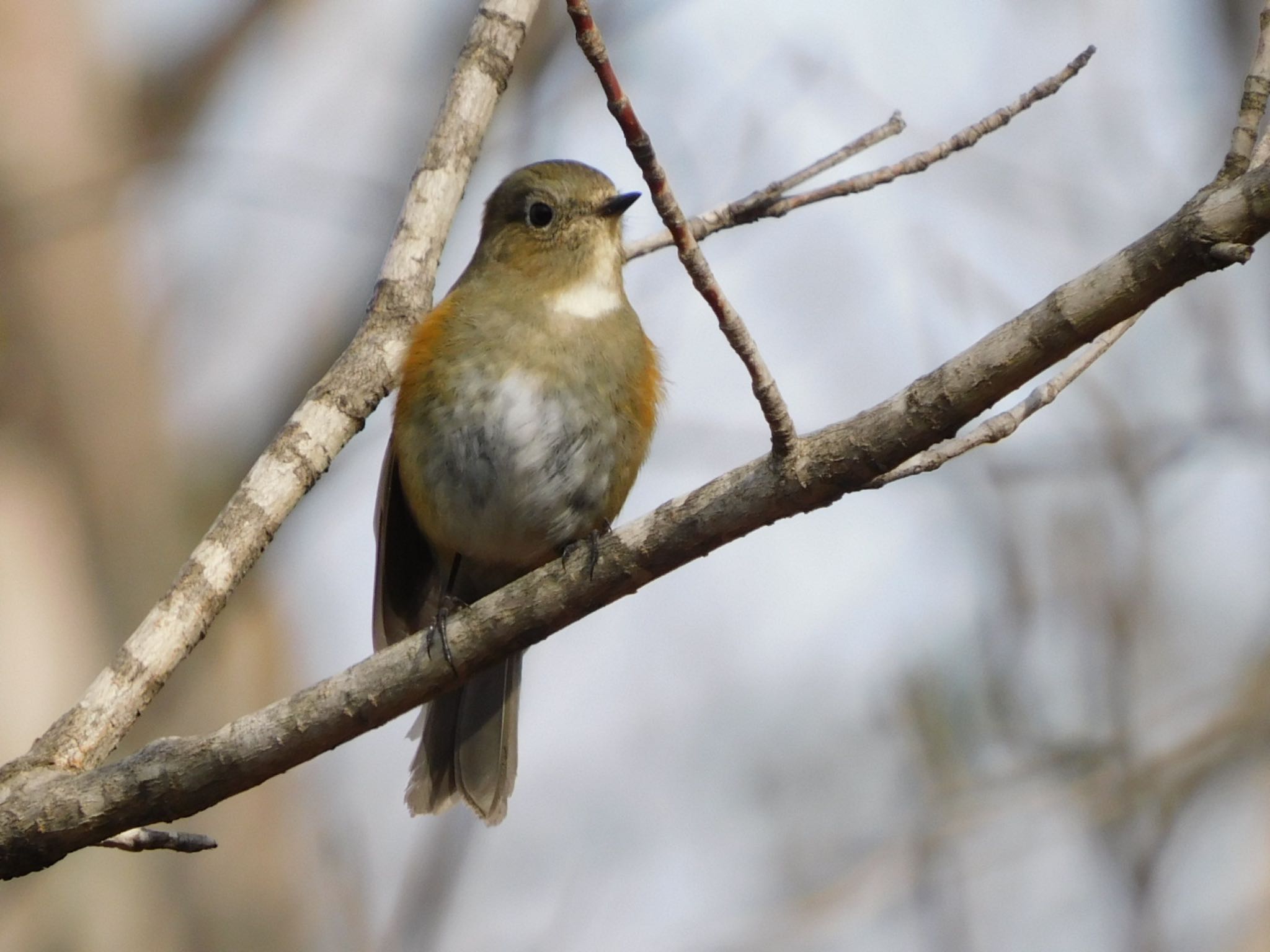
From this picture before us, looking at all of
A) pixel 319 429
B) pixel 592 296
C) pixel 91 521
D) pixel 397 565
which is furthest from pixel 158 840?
pixel 91 521

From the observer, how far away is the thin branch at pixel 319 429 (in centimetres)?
347

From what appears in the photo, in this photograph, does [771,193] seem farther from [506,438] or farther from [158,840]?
[158,840]

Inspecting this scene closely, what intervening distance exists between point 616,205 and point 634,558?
2.37 metres

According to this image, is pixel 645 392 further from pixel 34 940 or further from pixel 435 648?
pixel 34 940

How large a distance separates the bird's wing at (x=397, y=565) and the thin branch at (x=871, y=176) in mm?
1369

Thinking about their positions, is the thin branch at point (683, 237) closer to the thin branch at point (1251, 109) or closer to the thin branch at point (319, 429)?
the thin branch at point (1251, 109)

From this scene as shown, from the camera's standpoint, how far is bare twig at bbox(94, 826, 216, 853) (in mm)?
3365

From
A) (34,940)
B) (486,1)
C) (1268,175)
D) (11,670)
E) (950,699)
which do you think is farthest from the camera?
(11,670)

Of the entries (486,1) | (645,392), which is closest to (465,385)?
(645,392)

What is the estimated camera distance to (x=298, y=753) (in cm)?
336

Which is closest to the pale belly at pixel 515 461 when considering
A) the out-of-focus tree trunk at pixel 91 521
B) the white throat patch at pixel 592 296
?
the white throat patch at pixel 592 296

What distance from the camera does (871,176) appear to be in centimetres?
452

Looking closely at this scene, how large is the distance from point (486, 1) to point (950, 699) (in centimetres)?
359

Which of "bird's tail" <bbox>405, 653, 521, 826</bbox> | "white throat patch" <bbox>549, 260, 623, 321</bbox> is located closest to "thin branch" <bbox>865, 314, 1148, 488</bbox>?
"white throat patch" <bbox>549, 260, 623, 321</bbox>
